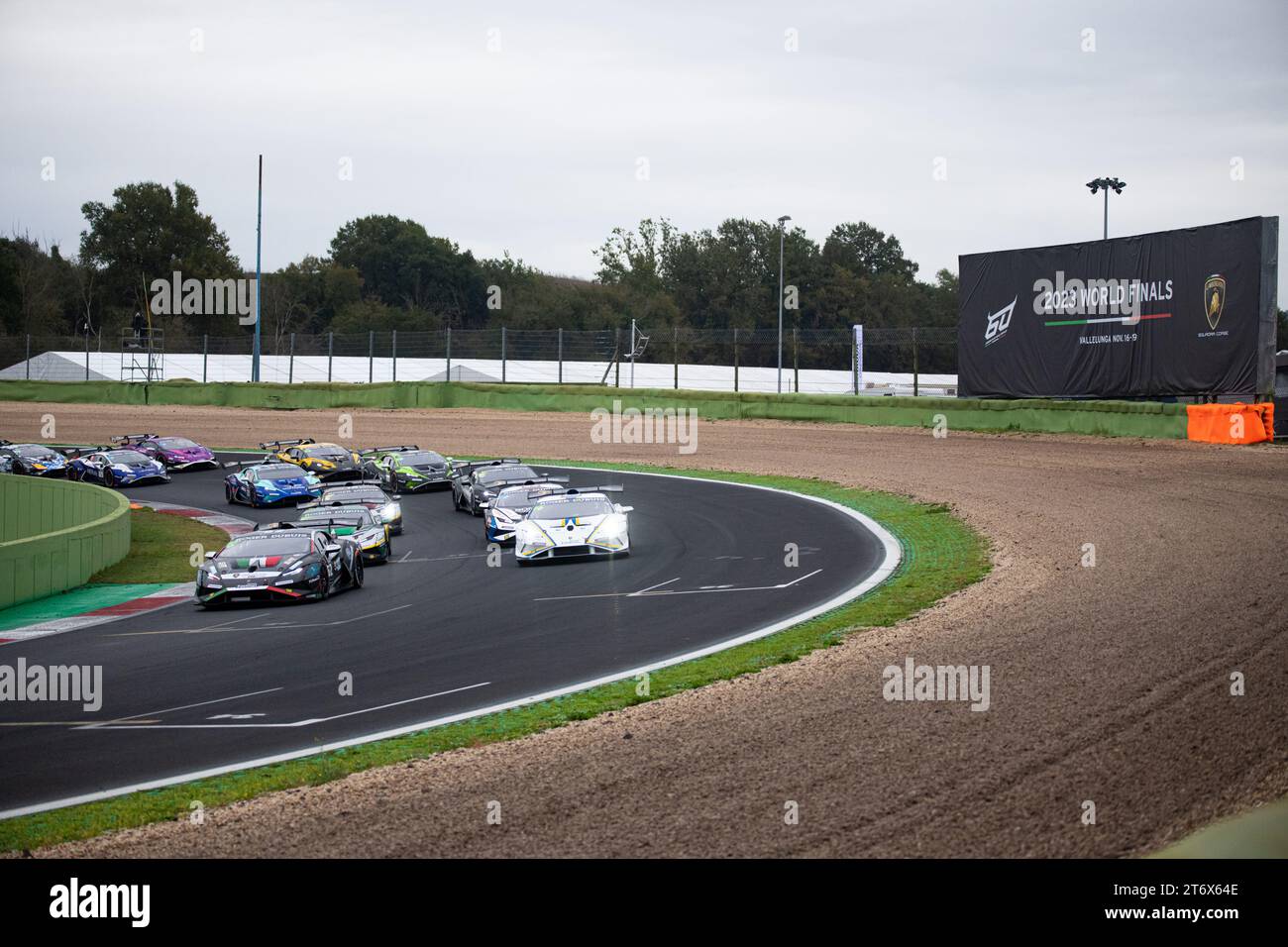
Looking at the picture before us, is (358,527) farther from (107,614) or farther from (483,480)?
(483,480)

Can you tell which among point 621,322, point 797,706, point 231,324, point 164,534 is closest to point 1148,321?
point 164,534

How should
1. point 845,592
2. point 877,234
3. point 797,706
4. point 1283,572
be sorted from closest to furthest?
point 797,706 < point 1283,572 < point 845,592 < point 877,234

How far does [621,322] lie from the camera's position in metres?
93.5

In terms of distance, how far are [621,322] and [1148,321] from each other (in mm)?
60262

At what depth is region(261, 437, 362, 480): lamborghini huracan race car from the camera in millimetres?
38031

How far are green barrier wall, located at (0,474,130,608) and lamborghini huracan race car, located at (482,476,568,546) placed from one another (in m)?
7.39

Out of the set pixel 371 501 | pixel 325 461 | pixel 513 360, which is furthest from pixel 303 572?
pixel 513 360

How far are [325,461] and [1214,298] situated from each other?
84.8 ft

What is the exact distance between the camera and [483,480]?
3012 centimetres

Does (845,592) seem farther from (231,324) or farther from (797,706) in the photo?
(231,324)
